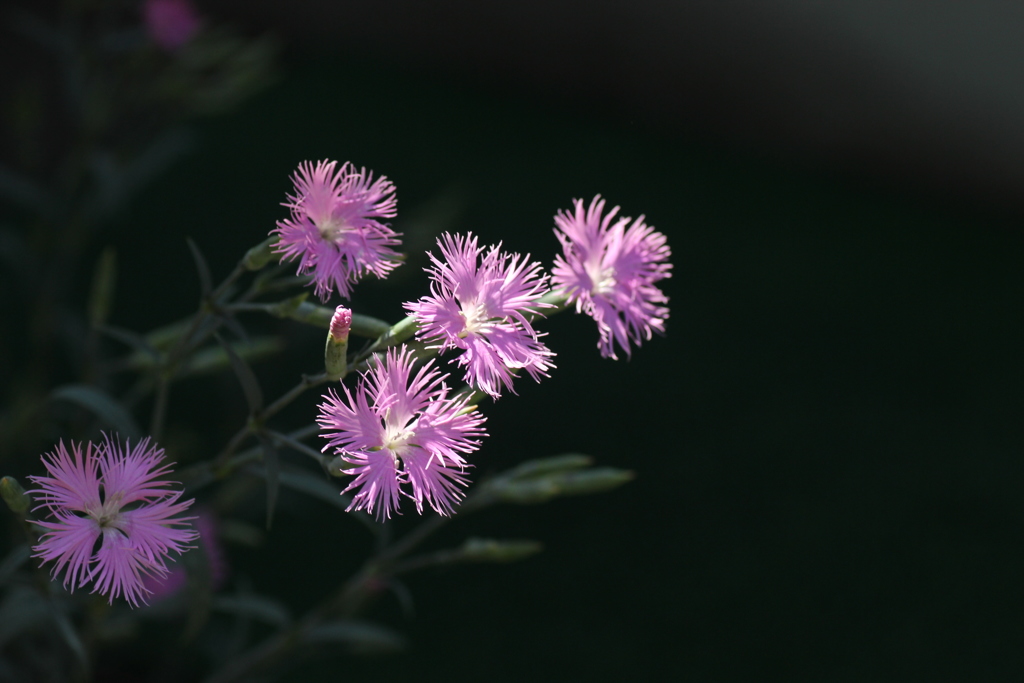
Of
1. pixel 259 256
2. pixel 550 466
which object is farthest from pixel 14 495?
pixel 550 466

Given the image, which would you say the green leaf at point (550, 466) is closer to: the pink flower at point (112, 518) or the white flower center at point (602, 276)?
the white flower center at point (602, 276)

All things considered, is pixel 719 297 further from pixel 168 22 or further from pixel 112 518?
pixel 112 518

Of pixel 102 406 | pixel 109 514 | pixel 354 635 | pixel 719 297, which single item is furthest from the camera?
pixel 719 297

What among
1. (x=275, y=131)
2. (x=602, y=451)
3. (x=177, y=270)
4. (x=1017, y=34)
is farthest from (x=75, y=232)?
(x=1017, y=34)

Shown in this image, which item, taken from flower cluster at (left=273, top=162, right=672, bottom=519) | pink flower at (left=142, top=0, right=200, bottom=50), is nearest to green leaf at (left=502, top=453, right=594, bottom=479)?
flower cluster at (left=273, top=162, right=672, bottom=519)

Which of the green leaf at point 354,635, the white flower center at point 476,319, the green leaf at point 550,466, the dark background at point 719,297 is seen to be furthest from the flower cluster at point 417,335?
the dark background at point 719,297

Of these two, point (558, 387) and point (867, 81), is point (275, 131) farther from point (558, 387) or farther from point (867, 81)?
point (867, 81)
